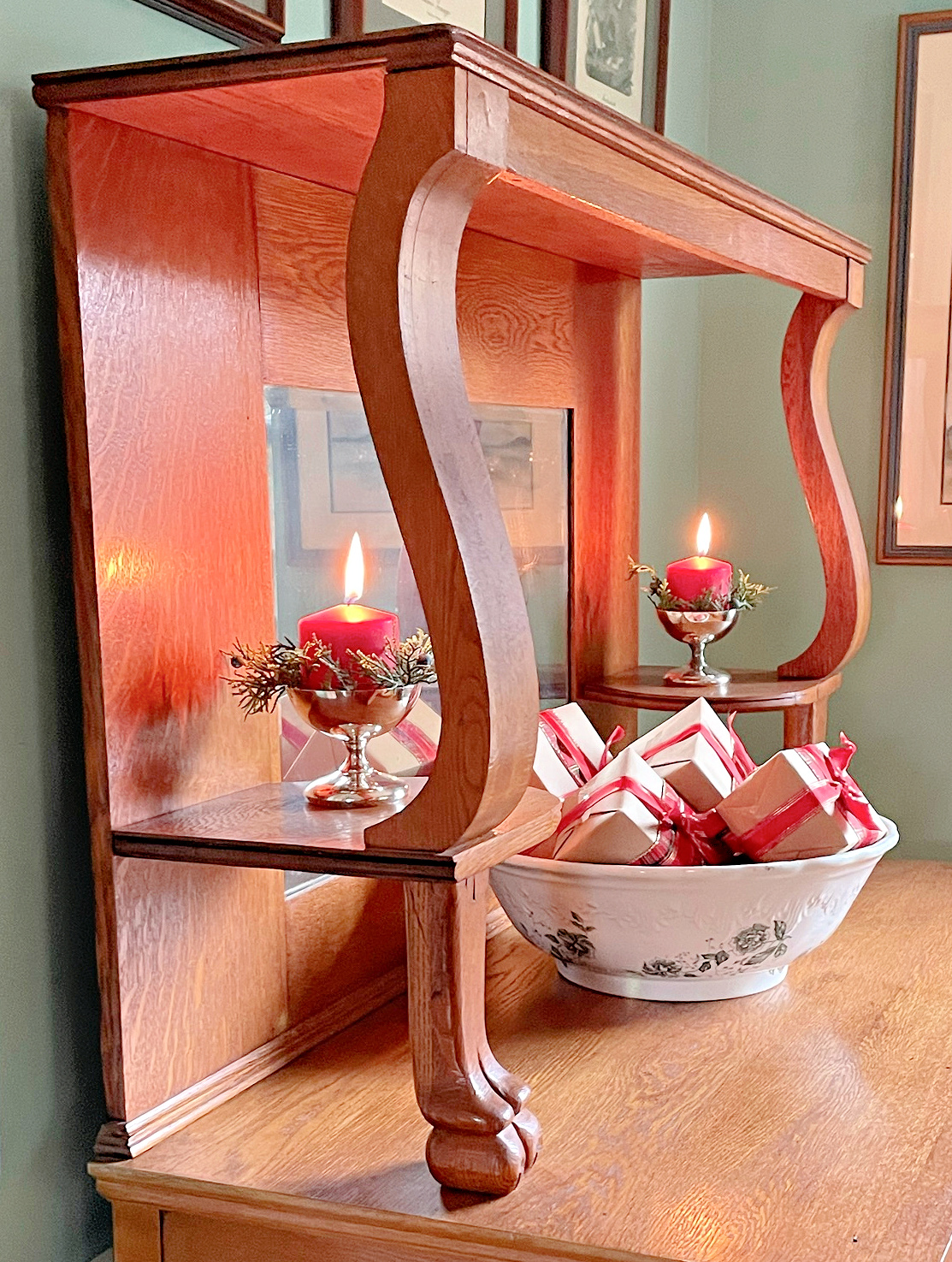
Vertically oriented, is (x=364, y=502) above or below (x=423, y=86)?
below

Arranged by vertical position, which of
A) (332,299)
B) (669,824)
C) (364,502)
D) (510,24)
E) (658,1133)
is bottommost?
(658,1133)

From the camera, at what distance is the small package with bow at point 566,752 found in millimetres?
1229

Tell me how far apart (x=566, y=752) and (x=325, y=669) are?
0.43m

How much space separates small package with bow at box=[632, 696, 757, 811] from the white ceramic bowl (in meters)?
0.11

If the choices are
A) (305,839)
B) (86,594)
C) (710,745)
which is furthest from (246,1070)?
(710,745)

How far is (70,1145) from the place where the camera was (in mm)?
941

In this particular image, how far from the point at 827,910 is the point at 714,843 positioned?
4.0 inches

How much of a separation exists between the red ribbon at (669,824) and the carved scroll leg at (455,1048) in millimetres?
286

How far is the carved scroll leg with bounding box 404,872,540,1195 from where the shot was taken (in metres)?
0.85

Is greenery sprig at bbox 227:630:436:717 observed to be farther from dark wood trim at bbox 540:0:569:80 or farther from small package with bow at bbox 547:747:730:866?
dark wood trim at bbox 540:0:569:80

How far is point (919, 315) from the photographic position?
1829 mm

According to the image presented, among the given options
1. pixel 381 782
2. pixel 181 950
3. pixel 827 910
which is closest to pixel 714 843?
pixel 827 910

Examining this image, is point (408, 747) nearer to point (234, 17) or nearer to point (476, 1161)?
point (476, 1161)

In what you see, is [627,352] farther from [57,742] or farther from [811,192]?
[57,742]
